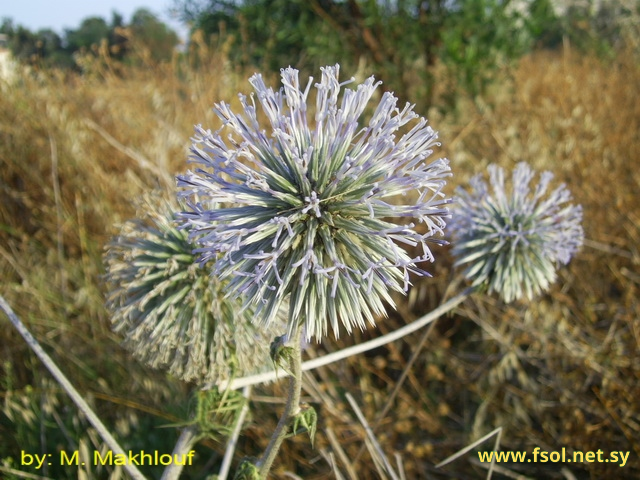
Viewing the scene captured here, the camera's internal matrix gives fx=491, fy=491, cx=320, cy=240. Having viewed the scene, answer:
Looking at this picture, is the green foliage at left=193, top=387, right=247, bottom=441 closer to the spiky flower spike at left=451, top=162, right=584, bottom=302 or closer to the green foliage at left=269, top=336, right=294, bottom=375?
the green foliage at left=269, top=336, right=294, bottom=375

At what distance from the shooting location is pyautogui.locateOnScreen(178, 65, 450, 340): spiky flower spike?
4.23 ft

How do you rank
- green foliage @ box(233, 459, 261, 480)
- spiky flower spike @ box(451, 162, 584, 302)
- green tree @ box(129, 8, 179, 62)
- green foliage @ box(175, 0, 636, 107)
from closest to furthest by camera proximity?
green foliage @ box(233, 459, 261, 480) < spiky flower spike @ box(451, 162, 584, 302) < green foliage @ box(175, 0, 636, 107) < green tree @ box(129, 8, 179, 62)

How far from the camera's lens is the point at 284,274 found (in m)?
1.32

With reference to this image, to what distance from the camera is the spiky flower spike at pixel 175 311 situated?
1717 millimetres

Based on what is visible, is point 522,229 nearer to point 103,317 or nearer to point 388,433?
point 388,433

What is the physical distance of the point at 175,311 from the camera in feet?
5.69

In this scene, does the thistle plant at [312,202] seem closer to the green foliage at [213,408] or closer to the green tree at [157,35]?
the green foliage at [213,408]

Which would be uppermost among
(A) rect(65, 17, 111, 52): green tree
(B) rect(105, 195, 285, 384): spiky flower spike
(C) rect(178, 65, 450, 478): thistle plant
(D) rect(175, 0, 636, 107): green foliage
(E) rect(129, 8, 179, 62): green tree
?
(A) rect(65, 17, 111, 52): green tree

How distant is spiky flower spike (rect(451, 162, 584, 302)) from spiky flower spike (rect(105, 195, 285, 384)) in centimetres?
101

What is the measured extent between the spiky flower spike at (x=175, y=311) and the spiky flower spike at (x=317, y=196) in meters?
0.37

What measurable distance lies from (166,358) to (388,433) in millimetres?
1840

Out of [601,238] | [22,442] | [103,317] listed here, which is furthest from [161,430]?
[601,238]

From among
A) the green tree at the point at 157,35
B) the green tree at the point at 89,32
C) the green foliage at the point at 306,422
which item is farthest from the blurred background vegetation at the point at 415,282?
the green tree at the point at 89,32

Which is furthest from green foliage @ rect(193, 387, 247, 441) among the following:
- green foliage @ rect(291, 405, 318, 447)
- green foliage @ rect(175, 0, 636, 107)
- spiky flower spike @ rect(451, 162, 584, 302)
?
A: green foliage @ rect(175, 0, 636, 107)
